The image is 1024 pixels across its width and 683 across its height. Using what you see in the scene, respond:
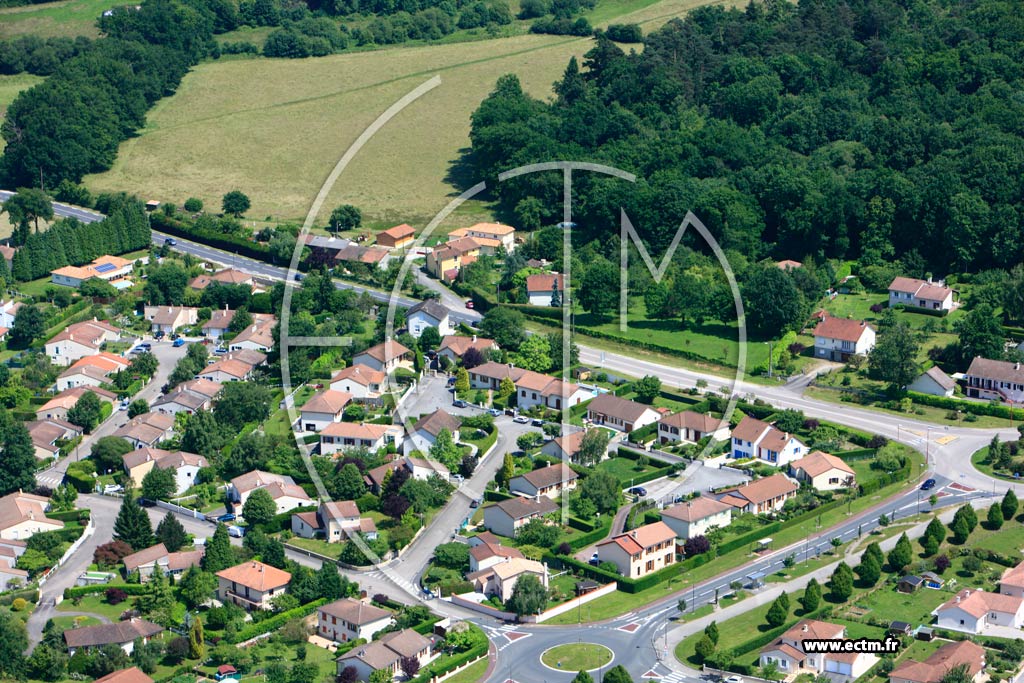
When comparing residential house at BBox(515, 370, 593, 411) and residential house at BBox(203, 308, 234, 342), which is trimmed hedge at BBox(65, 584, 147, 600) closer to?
residential house at BBox(515, 370, 593, 411)

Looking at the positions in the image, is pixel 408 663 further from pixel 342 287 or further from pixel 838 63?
pixel 838 63

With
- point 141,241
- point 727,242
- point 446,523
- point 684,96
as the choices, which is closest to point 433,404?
point 446,523

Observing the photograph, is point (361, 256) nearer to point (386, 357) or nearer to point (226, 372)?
point (386, 357)

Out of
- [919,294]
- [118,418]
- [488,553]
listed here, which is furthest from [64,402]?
[919,294]

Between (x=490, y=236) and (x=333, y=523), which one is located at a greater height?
(x=490, y=236)

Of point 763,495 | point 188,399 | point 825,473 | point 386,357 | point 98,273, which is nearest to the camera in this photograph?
point 763,495

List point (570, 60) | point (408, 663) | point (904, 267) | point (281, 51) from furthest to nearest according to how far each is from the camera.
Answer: point (281, 51)
point (570, 60)
point (904, 267)
point (408, 663)
